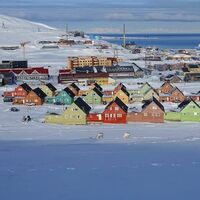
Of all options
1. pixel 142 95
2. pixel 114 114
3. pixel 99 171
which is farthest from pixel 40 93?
pixel 99 171

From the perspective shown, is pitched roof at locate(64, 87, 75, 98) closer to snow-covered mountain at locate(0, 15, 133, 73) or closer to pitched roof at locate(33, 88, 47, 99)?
pitched roof at locate(33, 88, 47, 99)

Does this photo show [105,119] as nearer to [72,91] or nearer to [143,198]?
[72,91]

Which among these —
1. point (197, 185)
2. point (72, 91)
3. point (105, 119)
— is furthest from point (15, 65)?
point (197, 185)

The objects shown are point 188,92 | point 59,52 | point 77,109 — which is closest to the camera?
point 77,109

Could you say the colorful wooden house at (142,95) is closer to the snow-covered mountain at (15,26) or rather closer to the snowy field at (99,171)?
the snowy field at (99,171)

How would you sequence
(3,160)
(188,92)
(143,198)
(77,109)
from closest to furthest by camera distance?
(143,198) < (3,160) < (77,109) < (188,92)

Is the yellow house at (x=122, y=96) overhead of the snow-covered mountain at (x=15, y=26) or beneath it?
beneath

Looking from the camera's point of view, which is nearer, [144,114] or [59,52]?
[144,114]

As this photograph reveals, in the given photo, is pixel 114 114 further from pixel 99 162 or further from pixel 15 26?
pixel 15 26

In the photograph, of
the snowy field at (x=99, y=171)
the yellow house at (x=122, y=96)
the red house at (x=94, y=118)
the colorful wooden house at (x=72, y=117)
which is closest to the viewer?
the snowy field at (x=99, y=171)

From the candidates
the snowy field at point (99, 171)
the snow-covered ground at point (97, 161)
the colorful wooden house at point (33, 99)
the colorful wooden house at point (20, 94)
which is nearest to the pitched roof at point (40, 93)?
the colorful wooden house at point (33, 99)

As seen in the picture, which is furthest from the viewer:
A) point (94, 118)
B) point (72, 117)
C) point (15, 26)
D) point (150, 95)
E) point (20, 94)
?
point (15, 26)
